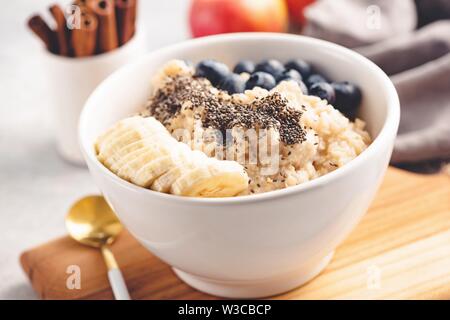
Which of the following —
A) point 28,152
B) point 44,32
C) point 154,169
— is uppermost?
point 154,169

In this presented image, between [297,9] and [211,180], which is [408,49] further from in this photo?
[211,180]

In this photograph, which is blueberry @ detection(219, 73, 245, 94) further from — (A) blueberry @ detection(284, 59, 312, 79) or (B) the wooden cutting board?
(B) the wooden cutting board

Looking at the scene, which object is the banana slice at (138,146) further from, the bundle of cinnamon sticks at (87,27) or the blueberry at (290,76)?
the bundle of cinnamon sticks at (87,27)

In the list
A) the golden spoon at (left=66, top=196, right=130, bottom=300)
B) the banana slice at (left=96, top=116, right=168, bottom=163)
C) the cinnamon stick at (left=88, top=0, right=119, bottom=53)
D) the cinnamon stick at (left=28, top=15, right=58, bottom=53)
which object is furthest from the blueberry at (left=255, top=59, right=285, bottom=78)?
the cinnamon stick at (left=28, top=15, right=58, bottom=53)

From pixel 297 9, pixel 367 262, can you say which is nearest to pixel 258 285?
pixel 367 262
